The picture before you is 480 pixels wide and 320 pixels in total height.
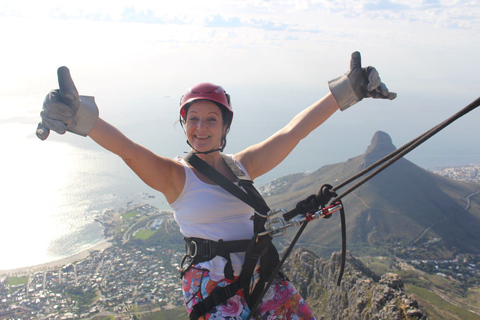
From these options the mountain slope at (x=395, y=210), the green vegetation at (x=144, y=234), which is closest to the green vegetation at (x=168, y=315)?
the green vegetation at (x=144, y=234)

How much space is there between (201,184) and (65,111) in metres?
1.32

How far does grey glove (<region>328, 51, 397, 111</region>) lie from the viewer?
3.83 meters

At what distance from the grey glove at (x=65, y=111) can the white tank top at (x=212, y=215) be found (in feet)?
3.24

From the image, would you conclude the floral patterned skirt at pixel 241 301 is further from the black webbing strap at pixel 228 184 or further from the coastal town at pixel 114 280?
the coastal town at pixel 114 280

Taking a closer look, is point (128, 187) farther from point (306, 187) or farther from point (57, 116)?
point (57, 116)

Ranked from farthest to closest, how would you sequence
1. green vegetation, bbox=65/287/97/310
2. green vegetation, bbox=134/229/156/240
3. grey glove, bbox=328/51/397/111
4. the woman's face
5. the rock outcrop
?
green vegetation, bbox=134/229/156/240 → green vegetation, bbox=65/287/97/310 → the rock outcrop → grey glove, bbox=328/51/397/111 → the woman's face

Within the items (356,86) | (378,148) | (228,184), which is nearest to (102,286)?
(228,184)

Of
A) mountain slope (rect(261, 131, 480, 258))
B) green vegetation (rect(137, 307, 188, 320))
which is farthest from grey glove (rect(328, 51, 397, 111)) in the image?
mountain slope (rect(261, 131, 480, 258))

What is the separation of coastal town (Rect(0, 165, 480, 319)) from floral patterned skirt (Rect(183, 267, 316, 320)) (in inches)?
1438

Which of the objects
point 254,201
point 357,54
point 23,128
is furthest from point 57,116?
point 23,128

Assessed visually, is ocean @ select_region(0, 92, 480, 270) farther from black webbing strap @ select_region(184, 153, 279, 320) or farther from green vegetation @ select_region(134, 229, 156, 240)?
black webbing strap @ select_region(184, 153, 279, 320)

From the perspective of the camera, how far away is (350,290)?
47.9ft

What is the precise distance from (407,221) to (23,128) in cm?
10473

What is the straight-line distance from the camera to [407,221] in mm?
68250
